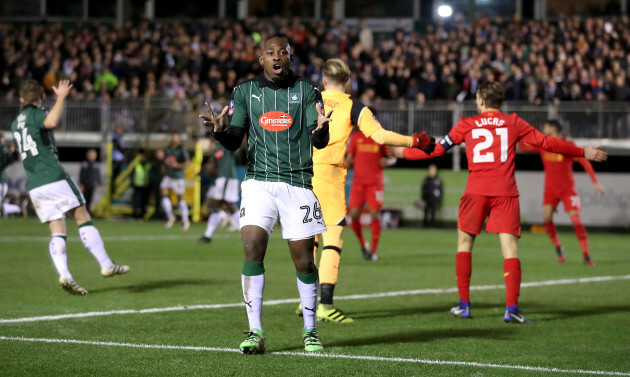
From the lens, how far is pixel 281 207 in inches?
273

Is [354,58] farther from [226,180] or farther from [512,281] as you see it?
[512,281]

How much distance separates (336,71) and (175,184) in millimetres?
18974

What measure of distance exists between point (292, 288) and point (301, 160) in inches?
191

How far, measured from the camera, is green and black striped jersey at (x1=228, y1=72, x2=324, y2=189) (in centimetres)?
693

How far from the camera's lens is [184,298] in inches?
410

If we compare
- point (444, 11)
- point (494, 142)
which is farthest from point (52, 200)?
point (444, 11)

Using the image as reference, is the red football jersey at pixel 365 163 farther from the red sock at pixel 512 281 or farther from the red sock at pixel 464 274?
the red sock at pixel 512 281

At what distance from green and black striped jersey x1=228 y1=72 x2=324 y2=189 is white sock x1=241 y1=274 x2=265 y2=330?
731 mm

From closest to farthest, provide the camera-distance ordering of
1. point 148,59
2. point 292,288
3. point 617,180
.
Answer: point 292,288 → point 617,180 → point 148,59

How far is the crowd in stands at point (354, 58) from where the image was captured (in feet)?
95.3

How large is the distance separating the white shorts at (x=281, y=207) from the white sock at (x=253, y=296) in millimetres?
376

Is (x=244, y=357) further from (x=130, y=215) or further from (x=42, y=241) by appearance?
(x=130, y=215)

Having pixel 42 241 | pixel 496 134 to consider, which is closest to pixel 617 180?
pixel 42 241

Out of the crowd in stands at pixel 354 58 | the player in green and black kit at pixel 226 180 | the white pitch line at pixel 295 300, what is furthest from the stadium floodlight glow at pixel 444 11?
the white pitch line at pixel 295 300
